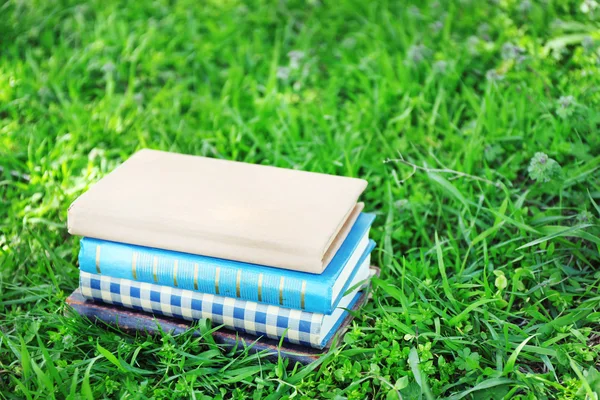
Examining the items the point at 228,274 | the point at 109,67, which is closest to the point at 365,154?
the point at 228,274

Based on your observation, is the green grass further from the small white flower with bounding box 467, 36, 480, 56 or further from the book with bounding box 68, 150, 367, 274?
the book with bounding box 68, 150, 367, 274

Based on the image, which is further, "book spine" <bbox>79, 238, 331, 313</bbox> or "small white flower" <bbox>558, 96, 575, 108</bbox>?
"small white flower" <bbox>558, 96, 575, 108</bbox>

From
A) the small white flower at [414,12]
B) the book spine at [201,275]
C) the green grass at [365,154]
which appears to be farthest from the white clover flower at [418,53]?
the book spine at [201,275]

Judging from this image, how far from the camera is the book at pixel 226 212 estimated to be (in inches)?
75.5

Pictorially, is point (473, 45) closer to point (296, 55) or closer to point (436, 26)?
point (436, 26)

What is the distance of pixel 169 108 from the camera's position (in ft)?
10.6

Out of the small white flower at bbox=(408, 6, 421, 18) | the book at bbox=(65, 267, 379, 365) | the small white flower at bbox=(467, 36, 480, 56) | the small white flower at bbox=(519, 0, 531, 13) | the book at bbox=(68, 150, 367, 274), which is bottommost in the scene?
the book at bbox=(65, 267, 379, 365)

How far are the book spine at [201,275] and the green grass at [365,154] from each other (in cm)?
16

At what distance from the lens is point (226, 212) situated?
2021 millimetres

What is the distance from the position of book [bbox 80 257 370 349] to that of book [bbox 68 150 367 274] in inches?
5.1

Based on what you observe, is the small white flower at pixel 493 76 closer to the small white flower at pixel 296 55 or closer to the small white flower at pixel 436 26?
the small white flower at pixel 436 26

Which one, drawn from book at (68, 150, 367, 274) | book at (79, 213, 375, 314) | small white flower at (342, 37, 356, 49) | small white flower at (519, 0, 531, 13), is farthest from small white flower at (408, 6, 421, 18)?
book at (79, 213, 375, 314)

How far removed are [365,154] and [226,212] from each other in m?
0.96

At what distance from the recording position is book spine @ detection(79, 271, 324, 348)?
195 centimetres
